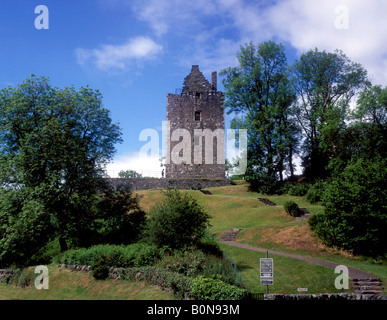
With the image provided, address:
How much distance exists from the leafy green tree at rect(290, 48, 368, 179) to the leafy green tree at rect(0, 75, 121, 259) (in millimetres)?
27291

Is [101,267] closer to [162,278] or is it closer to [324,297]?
[162,278]

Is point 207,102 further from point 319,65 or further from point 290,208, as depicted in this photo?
point 290,208

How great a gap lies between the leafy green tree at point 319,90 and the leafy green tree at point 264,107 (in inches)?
79.0

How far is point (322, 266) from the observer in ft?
66.3

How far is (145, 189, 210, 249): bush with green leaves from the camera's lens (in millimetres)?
22672

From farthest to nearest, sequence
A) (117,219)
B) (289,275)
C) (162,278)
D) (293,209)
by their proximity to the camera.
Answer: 1. (293,209)
2. (117,219)
3. (289,275)
4. (162,278)

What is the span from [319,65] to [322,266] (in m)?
34.1

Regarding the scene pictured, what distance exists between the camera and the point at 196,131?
175 ft

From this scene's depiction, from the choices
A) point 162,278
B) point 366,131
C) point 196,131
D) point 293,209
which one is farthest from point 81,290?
point 196,131

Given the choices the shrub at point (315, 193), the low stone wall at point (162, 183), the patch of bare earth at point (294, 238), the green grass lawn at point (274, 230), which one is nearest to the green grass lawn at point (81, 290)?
the green grass lawn at point (274, 230)

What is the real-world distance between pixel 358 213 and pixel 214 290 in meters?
14.1

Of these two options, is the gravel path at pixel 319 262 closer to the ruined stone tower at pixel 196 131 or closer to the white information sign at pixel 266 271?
the white information sign at pixel 266 271

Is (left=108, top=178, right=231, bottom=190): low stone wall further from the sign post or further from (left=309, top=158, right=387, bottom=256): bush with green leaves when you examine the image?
the sign post
